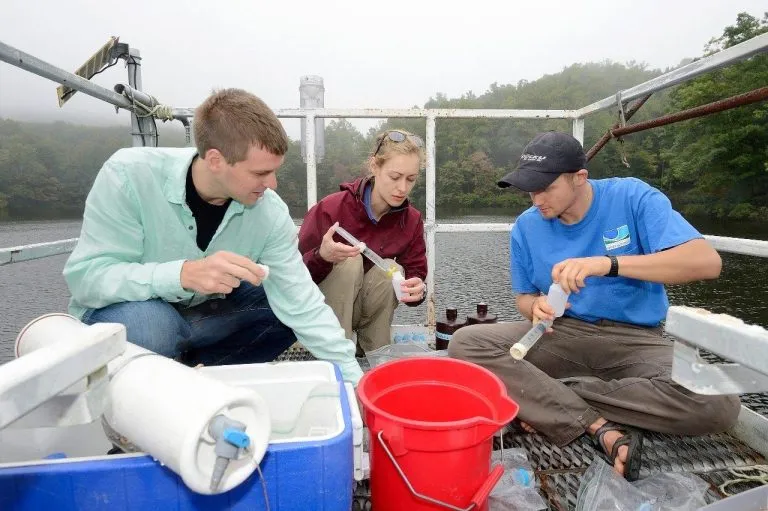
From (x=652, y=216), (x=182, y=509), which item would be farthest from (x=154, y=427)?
(x=652, y=216)

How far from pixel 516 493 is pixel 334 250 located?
1.25 meters

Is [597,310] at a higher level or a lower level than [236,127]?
lower

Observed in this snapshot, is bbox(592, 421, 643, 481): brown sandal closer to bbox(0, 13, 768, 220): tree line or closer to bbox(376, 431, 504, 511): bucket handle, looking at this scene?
bbox(376, 431, 504, 511): bucket handle

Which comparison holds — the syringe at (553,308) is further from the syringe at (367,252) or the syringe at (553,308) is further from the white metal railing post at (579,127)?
the white metal railing post at (579,127)

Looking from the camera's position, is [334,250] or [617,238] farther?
[334,250]

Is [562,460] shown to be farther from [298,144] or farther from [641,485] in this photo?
[298,144]

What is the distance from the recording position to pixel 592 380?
180cm

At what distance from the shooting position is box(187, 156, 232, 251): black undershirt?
1716 mm

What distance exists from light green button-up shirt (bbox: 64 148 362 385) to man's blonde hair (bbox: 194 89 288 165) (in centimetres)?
18

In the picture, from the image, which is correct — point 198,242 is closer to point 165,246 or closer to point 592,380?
point 165,246

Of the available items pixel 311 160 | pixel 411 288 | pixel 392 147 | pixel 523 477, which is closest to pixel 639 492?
pixel 523 477

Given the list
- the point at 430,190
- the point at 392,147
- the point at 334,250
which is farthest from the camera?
the point at 430,190

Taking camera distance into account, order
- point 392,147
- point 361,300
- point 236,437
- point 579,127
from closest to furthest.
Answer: point 236,437 → point 392,147 → point 361,300 → point 579,127

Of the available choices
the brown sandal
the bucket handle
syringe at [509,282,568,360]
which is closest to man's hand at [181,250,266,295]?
the bucket handle
